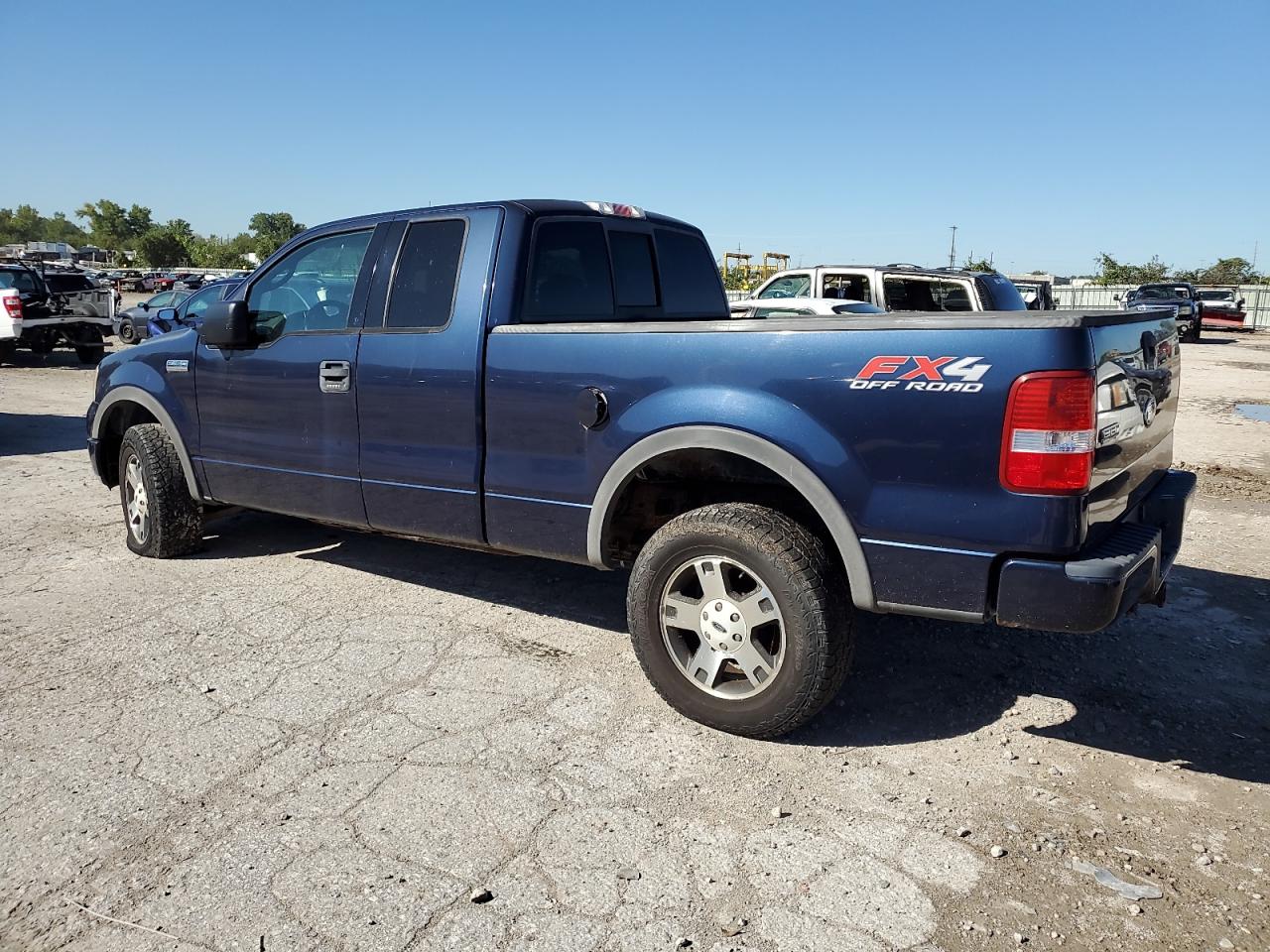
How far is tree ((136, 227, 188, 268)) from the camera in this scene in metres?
109

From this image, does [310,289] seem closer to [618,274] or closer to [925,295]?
[618,274]

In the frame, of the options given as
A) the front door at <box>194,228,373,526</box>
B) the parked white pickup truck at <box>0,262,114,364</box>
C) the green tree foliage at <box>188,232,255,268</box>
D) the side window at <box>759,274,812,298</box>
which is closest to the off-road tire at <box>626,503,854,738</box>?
the front door at <box>194,228,373,526</box>

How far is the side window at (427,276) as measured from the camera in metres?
4.10

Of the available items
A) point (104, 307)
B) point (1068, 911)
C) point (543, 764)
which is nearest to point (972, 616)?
point (1068, 911)

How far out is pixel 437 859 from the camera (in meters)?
2.65

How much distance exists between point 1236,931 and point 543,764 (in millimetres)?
2030

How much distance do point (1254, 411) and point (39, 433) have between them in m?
15.1

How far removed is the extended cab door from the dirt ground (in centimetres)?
67

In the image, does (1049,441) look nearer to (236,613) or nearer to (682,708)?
(682,708)

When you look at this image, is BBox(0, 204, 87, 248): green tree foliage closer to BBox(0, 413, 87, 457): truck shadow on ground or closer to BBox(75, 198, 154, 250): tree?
BBox(75, 198, 154, 250): tree

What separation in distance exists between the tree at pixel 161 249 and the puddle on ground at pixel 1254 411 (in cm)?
11851

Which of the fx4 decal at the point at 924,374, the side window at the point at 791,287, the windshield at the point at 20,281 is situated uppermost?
the windshield at the point at 20,281

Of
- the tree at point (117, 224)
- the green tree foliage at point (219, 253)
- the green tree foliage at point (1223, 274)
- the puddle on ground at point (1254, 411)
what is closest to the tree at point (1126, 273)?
the green tree foliage at point (1223, 274)

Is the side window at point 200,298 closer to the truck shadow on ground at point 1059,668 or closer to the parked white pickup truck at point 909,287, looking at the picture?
the parked white pickup truck at point 909,287
